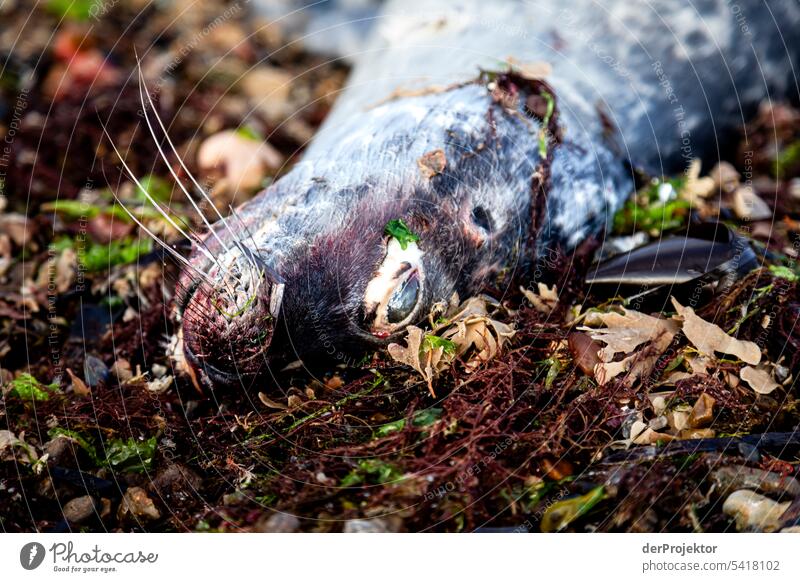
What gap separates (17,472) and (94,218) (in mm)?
1465

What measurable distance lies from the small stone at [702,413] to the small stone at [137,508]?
1.50 m

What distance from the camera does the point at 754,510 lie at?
1.89 m

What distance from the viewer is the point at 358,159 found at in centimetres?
238

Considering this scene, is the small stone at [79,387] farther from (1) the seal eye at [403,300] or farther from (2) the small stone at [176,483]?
(1) the seal eye at [403,300]

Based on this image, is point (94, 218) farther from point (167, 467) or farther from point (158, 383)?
point (167, 467)

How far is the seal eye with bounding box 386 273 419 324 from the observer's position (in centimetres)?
215

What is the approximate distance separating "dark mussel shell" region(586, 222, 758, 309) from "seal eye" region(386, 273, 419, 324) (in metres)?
0.63

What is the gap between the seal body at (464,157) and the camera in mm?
2109

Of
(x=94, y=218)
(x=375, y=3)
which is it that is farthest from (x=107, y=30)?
(x=94, y=218)

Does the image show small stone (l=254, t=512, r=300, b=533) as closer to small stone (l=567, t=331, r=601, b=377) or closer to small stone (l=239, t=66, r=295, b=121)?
small stone (l=567, t=331, r=601, b=377)

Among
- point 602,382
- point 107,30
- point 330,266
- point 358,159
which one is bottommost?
point 602,382

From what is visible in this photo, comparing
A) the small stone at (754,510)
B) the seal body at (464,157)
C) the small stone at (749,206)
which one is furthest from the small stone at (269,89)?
the small stone at (754,510)

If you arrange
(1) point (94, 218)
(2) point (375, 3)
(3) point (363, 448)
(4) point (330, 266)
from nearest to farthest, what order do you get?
(3) point (363, 448), (4) point (330, 266), (1) point (94, 218), (2) point (375, 3)

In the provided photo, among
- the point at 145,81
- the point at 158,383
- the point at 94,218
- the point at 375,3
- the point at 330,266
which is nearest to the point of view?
the point at 330,266
